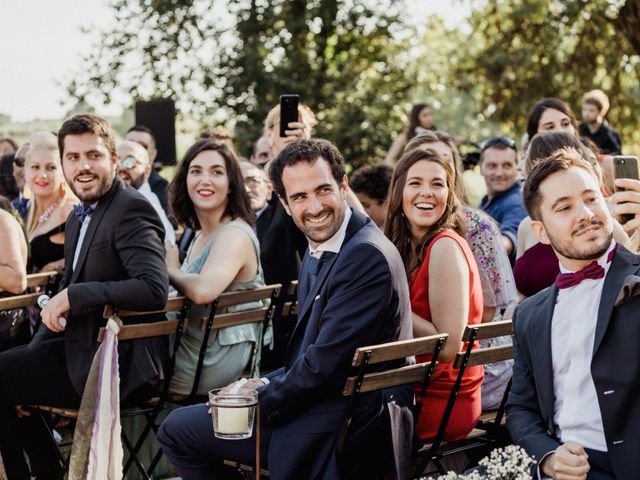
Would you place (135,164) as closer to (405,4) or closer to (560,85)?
(405,4)

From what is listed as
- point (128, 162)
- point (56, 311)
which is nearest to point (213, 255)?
point (56, 311)

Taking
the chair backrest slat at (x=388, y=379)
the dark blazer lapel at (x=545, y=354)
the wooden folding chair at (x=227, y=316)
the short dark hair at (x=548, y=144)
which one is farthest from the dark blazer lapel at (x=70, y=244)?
the dark blazer lapel at (x=545, y=354)

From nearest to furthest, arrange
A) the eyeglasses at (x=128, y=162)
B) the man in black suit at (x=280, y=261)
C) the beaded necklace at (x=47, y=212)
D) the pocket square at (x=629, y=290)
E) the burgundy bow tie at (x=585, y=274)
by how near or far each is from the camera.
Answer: the pocket square at (x=629, y=290), the burgundy bow tie at (x=585, y=274), the man in black suit at (x=280, y=261), the beaded necklace at (x=47, y=212), the eyeglasses at (x=128, y=162)

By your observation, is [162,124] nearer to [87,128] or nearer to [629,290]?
[87,128]

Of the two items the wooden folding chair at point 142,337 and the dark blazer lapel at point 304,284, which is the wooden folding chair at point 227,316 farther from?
the dark blazer lapel at point 304,284

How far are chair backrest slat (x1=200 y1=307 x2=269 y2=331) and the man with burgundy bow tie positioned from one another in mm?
1973

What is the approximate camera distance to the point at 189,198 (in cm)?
585

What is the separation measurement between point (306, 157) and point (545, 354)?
143 cm

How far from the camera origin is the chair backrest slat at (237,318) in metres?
5.25

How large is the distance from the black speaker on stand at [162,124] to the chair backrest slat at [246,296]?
14.1 ft

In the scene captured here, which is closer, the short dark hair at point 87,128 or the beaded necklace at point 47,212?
the short dark hair at point 87,128

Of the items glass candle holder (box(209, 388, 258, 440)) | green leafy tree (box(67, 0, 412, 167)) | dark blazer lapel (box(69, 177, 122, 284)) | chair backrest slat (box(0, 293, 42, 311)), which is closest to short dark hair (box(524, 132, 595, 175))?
glass candle holder (box(209, 388, 258, 440))

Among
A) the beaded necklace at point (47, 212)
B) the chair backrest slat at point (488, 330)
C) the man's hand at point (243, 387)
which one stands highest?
the beaded necklace at point (47, 212)

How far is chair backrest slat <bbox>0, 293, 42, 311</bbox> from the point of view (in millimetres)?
5125
